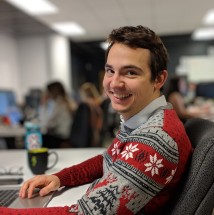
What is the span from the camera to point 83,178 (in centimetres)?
107

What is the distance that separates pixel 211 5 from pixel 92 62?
6.59 metres

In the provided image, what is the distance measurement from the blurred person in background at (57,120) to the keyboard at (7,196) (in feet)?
8.15

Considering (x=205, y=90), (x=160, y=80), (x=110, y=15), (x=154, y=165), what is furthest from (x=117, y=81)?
(x=110, y=15)

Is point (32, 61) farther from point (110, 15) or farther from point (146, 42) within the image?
point (146, 42)

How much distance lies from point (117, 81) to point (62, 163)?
67cm

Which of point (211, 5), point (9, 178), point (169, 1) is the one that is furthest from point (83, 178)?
point (211, 5)

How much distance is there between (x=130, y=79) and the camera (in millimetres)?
841

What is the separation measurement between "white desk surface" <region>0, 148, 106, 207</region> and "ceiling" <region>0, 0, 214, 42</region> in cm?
323

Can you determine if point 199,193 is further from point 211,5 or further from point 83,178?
point 211,5

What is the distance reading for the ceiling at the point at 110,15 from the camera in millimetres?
5059

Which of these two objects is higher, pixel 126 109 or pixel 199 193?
pixel 126 109

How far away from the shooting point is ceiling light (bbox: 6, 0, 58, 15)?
482 cm

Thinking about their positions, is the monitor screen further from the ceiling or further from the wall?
the wall

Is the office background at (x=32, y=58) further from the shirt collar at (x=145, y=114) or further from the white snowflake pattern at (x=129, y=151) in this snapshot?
the white snowflake pattern at (x=129, y=151)
